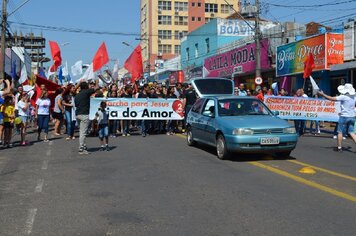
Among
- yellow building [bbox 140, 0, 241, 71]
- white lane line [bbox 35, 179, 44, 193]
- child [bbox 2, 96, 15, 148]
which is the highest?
yellow building [bbox 140, 0, 241, 71]

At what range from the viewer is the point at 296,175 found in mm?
8555

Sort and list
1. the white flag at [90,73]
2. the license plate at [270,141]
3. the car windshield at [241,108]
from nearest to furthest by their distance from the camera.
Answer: the license plate at [270,141]
the car windshield at [241,108]
the white flag at [90,73]

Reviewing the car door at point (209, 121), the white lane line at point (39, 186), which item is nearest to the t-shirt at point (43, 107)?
the car door at point (209, 121)

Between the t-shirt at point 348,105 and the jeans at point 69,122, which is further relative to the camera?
the jeans at point 69,122

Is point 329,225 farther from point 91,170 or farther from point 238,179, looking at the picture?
point 91,170

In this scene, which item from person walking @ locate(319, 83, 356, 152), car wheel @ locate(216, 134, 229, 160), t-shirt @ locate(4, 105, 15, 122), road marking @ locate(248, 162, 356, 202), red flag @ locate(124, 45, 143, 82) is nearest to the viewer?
road marking @ locate(248, 162, 356, 202)

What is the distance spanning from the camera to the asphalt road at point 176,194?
5.49 m

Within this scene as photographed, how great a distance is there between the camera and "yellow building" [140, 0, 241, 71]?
10562 centimetres

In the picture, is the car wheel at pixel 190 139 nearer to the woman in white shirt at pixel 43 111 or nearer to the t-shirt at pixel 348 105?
the t-shirt at pixel 348 105

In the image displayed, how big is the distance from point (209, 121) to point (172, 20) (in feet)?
321

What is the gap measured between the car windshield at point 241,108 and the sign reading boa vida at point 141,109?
20.2 ft

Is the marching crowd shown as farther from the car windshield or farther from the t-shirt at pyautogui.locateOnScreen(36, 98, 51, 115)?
the car windshield

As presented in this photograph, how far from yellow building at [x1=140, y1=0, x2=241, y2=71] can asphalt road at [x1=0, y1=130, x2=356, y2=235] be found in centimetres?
9515

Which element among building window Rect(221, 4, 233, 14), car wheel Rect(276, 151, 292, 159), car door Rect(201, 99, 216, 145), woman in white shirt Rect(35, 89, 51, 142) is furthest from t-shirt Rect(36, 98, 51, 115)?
building window Rect(221, 4, 233, 14)
